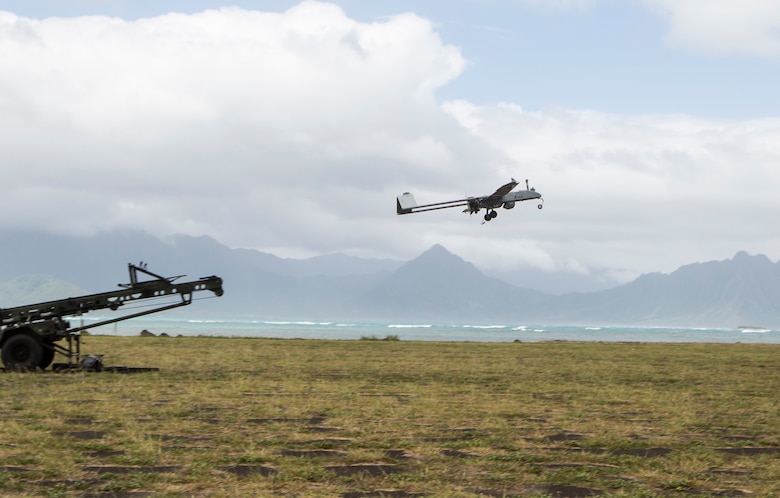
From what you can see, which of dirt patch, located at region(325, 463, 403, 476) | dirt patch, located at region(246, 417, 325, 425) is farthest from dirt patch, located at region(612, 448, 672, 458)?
dirt patch, located at region(246, 417, 325, 425)

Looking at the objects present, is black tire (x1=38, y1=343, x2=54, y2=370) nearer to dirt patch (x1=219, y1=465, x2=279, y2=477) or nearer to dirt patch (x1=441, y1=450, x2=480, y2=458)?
dirt patch (x1=219, y1=465, x2=279, y2=477)

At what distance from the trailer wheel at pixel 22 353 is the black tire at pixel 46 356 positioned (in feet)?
0.50

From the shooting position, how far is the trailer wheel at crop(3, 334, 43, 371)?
1109 inches

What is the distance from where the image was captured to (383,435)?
50.8 feet

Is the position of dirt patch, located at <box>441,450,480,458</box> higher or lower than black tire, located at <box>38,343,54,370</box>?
lower

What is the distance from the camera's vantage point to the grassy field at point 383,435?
38.7 ft

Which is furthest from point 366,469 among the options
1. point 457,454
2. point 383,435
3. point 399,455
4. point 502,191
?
point 502,191

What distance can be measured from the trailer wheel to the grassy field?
0.77m

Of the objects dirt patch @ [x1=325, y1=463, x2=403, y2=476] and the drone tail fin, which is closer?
dirt patch @ [x1=325, y1=463, x2=403, y2=476]

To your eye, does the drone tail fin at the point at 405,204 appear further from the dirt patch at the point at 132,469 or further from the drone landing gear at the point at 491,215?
the dirt patch at the point at 132,469

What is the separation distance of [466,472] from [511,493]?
128cm

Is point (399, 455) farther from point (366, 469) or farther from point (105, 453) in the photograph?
point (105, 453)

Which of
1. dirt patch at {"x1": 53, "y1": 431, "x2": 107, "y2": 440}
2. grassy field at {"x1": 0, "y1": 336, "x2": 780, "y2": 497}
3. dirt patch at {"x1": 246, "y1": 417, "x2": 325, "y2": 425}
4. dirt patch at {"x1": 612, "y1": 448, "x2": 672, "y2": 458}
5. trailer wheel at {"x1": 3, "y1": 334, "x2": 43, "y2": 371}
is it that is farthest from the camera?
trailer wheel at {"x1": 3, "y1": 334, "x2": 43, "y2": 371}

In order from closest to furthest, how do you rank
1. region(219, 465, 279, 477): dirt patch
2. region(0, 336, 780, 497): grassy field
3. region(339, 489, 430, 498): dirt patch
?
region(339, 489, 430, 498): dirt patch, region(0, 336, 780, 497): grassy field, region(219, 465, 279, 477): dirt patch
